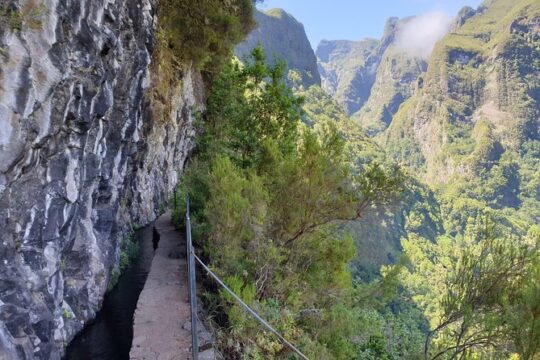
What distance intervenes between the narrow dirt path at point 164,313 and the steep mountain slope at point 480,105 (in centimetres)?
13423

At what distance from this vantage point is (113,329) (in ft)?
27.3

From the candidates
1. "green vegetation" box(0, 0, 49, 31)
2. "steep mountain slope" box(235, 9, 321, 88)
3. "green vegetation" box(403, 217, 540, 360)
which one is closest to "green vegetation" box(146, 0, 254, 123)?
"green vegetation" box(0, 0, 49, 31)

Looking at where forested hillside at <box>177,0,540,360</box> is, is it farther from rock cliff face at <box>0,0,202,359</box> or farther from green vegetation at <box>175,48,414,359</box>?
rock cliff face at <box>0,0,202,359</box>

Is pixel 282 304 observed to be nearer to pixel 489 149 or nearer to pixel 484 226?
pixel 484 226

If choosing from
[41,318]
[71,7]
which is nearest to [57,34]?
[71,7]

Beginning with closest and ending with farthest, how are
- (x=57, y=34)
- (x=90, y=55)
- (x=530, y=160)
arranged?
(x=57, y=34) < (x=90, y=55) < (x=530, y=160)

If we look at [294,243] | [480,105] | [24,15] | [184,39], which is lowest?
[294,243]

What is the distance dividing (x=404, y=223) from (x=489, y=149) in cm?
6209

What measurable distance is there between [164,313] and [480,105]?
16587cm

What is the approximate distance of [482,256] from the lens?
6328 millimetres

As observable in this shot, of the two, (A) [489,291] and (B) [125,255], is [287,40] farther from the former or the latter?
(A) [489,291]

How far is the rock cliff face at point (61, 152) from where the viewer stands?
4.78 m

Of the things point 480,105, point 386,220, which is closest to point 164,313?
point 386,220

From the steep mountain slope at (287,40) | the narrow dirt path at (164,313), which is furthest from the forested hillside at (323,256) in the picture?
the steep mountain slope at (287,40)
